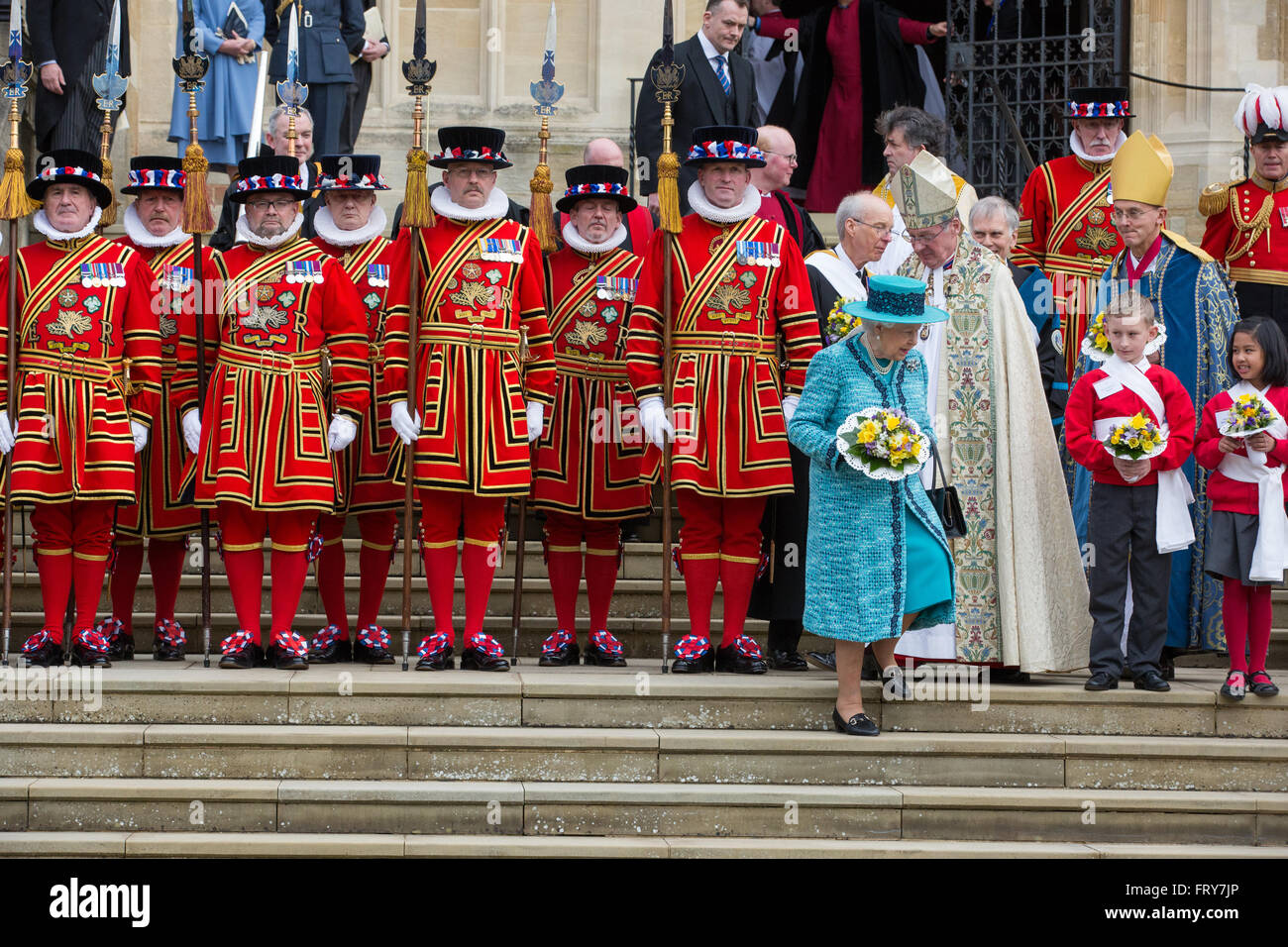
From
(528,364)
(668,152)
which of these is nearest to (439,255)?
(528,364)

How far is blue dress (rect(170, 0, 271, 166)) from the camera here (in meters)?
10.7

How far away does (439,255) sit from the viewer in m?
7.76

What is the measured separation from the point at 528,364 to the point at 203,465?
4.53 feet

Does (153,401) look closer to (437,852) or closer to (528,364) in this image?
(528,364)

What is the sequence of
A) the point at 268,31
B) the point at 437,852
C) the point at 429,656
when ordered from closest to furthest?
1. the point at 437,852
2. the point at 429,656
3. the point at 268,31

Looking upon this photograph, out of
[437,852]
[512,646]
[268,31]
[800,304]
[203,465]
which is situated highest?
[268,31]

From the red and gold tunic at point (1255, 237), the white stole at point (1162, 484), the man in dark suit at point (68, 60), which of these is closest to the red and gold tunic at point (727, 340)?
the white stole at point (1162, 484)

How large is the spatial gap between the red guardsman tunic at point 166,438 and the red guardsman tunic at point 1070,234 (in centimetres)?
395

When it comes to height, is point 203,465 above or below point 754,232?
below

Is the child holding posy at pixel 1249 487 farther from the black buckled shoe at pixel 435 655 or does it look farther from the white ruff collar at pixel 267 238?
the white ruff collar at pixel 267 238

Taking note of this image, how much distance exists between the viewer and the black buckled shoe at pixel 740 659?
758 centimetres

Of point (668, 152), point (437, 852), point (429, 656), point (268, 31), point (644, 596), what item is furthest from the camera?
point (268, 31)

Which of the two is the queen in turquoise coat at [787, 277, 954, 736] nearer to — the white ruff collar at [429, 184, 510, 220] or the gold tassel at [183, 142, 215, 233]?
the white ruff collar at [429, 184, 510, 220]

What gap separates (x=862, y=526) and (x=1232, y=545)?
5.27ft
